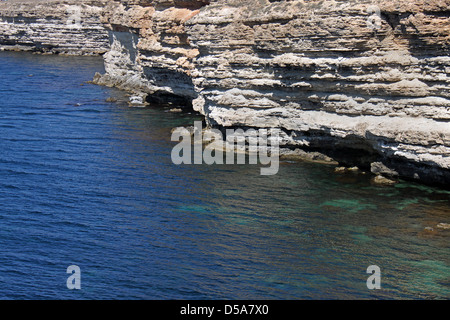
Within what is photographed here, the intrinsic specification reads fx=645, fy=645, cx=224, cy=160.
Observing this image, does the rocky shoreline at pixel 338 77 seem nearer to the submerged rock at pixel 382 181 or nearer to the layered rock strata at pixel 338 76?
the layered rock strata at pixel 338 76

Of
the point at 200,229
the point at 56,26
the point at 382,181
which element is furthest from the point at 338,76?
the point at 56,26

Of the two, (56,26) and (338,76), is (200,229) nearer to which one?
(338,76)

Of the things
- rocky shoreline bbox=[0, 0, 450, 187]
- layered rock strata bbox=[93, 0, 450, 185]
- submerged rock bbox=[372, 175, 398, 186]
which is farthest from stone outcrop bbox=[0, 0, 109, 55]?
submerged rock bbox=[372, 175, 398, 186]

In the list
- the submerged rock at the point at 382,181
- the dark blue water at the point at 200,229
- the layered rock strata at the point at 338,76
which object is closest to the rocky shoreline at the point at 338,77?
the layered rock strata at the point at 338,76

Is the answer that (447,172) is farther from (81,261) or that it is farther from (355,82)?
(81,261)

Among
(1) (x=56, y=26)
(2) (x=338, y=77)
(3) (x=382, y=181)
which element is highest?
(1) (x=56, y=26)

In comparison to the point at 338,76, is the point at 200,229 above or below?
below
